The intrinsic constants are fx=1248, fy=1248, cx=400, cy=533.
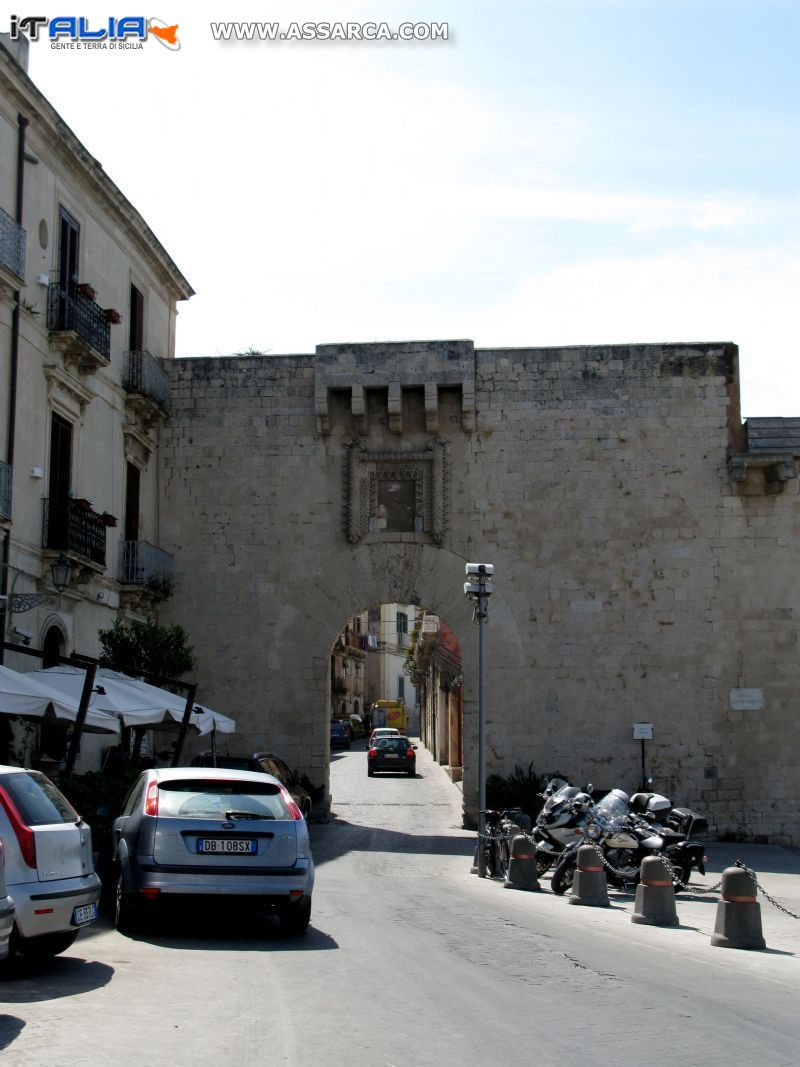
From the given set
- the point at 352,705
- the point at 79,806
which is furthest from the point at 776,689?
the point at 352,705

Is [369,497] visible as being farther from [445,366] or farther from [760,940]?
[760,940]

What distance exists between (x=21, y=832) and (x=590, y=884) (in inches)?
269

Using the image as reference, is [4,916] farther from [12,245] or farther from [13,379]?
[12,245]

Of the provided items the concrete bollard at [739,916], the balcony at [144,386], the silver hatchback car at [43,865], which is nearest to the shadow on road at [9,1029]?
the silver hatchback car at [43,865]

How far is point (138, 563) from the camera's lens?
22.6 m

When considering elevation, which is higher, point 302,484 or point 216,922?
point 302,484

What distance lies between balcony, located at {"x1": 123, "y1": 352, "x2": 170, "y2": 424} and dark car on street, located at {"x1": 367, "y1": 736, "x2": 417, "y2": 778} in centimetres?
1766

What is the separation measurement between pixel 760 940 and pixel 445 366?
50.8 ft

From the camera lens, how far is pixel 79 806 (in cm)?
1231

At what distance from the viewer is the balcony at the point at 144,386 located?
2278 cm

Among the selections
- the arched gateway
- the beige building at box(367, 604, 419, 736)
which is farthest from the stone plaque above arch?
the beige building at box(367, 604, 419, 736)

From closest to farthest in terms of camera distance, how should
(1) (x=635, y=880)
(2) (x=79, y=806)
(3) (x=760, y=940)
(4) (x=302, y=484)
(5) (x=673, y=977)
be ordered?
(5) (x=673, y=977)
(3) (x=760, y=940)
(2) (x=79, y=806)
(1) (x=635, y=880)
(4) (x=302, y=484)

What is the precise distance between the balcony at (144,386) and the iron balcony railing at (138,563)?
249 cm

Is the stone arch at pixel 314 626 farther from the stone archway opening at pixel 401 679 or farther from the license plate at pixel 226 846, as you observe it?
the license plate at pixel 226 846
